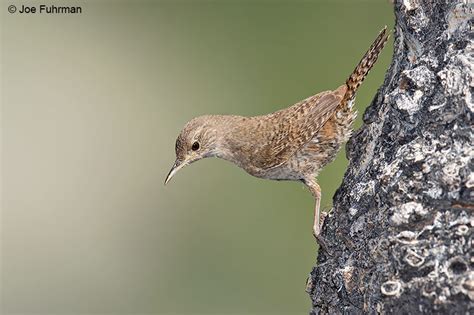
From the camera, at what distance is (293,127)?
17.3ft

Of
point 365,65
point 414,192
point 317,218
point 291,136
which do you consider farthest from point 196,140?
point 414,192

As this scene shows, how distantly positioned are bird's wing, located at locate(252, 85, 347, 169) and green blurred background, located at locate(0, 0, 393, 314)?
2295mm

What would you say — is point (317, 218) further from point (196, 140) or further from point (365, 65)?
point (196, 140)

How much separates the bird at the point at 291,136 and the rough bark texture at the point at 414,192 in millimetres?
1205

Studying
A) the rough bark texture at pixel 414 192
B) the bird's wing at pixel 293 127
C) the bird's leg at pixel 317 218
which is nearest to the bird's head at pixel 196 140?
the bird's wing at pixel 293 127

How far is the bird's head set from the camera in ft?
18.4

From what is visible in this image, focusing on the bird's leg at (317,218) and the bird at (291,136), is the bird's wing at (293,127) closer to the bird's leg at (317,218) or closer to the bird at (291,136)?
the bird at (291,136)

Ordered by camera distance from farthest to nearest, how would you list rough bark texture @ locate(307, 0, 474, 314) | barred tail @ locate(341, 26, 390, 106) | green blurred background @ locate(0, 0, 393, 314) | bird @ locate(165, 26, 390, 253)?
green blurred background @ locate(0, 0, 393, 314) < bird @ locate(165, 26, 390, 253) < barred tail @ locate(341, 26, 390, 106) < rough bark texture @ locate(307, 0, 474, 314)

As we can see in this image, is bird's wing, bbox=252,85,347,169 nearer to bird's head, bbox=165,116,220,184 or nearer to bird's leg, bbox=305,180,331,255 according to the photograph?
bird's leg, bbox=305,180,331,255

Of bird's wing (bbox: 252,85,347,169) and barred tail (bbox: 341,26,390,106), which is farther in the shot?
bird's wing (bbox: 252,85,347,169)

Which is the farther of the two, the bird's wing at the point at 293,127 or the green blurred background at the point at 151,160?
the green blurred background at the point at 151,160

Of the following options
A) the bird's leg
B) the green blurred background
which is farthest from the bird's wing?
the green blurred background

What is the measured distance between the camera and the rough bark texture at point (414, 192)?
9.67 ft

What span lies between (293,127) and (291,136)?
0.19ft
